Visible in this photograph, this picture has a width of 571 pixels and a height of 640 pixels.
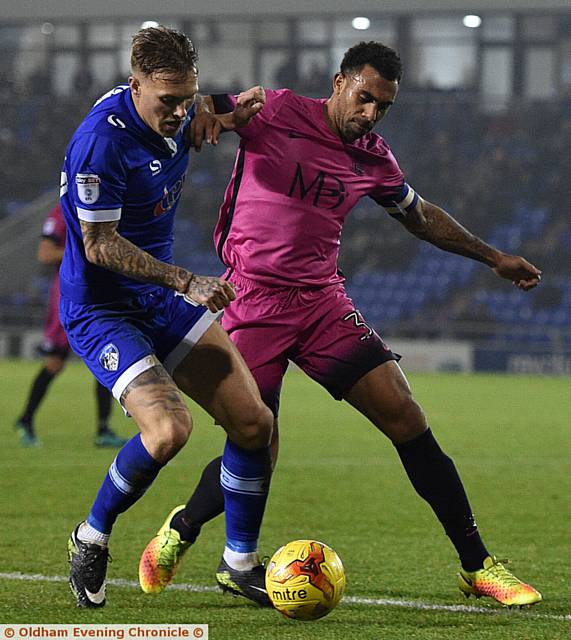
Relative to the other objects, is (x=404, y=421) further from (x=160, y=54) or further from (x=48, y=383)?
(x=48, y=383)

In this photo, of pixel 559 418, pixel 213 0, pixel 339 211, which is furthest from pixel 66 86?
pixel 339 211

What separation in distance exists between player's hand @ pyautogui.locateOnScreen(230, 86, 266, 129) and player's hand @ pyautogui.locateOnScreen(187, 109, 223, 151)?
194 millimetres

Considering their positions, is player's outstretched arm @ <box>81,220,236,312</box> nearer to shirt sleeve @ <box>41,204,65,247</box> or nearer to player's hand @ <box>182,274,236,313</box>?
player's hand @ <box>182,274,236,313</box>

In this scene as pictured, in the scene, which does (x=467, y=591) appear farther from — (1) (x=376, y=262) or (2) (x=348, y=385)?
(1) (x=376, y=262)

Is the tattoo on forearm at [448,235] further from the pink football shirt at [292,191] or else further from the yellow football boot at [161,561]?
the yellow football boot at [161,561]

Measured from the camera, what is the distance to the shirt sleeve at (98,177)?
415 centimetres

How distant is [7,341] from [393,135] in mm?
11322

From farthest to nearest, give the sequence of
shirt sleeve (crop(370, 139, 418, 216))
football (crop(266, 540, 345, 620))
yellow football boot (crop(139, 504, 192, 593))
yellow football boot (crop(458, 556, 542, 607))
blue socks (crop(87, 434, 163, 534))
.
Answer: shirt sleeve (crop(370, 139, 418, 216)) < yellow football boot (crop(139, 504, 192, 593)) < yellow football boot (crop(458, 556, 542, 607)) < blue socks (crop(87, 434, 163, 534)) < football (crop(266, 540, 345, 620))

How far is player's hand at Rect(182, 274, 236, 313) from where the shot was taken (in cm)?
402

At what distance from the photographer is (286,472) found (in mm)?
8688

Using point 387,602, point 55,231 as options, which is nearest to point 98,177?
point 387,602

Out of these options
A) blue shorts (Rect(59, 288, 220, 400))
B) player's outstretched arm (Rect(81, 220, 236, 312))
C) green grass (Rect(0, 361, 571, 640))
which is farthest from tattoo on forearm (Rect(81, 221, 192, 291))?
green grass (Rect(0, 361, 571, 640))

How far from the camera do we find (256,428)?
177 inches

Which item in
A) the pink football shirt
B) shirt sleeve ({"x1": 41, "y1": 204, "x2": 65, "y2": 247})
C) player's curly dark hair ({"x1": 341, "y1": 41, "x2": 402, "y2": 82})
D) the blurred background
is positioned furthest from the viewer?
the blurred background
